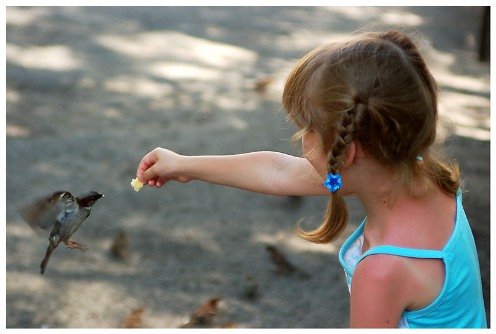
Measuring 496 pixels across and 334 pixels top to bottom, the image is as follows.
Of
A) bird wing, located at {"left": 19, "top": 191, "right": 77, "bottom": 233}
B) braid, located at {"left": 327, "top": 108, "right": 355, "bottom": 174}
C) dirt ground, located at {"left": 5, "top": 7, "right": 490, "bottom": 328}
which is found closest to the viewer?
braid, located at {"left": 327, "top": 108, "right": 355, "bottom": 174}

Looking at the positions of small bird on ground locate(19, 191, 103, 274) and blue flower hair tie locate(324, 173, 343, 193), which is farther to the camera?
small bird on ground locate(19, 191, 103, 274)

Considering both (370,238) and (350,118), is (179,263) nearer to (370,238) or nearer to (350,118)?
(370,238)

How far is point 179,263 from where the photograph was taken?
3.29m

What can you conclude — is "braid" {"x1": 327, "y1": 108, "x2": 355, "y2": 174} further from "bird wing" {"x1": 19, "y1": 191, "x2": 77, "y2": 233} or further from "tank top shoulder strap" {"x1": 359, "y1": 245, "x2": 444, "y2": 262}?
"bird wing" {"x1": 19, "y1": 191, "x2": 77, "y2": 233}

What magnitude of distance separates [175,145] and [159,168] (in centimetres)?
240

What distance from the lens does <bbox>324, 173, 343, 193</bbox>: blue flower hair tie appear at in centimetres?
162

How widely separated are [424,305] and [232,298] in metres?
1.43

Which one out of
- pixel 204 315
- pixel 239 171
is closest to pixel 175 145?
pixel 204 315

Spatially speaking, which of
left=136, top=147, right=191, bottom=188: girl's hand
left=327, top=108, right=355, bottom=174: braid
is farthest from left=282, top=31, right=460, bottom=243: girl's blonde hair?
left=136, top=147, right=191, bottom=188: girl's hand

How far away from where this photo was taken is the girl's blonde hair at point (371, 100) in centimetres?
160

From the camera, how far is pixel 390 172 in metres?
1.71

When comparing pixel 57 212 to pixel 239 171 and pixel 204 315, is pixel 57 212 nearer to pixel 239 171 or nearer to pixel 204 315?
pixel 239 171

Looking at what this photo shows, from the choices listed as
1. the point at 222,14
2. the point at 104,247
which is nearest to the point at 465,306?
the point at 104,247

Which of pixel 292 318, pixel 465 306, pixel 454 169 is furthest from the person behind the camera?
pixel 292 318
